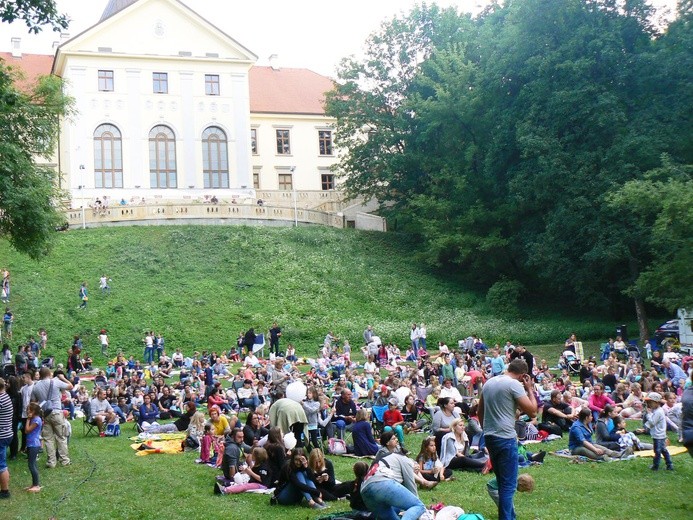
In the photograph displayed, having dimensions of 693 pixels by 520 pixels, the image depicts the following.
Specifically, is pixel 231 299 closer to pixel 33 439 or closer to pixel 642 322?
pixel 642 322

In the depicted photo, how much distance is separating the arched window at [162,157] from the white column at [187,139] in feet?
1.55

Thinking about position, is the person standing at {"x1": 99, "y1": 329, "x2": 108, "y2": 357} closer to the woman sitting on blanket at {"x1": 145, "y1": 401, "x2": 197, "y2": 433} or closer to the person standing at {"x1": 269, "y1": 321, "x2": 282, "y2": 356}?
the person standing at {"x1": 269, "y1": 321, "x2": 282, "y2": 356}

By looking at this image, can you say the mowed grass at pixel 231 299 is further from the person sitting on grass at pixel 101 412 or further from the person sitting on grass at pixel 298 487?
the person sitting on grass at pixel 298 487

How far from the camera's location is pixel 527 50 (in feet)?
131

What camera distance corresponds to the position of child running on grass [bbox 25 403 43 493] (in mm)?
12977

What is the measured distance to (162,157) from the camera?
5488 cm

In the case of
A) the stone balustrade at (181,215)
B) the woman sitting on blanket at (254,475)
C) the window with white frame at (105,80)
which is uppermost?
the window with white frame at (105,80)

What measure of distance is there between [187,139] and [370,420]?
40470 millimetres

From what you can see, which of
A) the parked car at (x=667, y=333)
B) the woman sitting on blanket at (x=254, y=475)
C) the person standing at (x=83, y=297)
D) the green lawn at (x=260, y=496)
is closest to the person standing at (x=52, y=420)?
the green lawn at (x=260, y=496)

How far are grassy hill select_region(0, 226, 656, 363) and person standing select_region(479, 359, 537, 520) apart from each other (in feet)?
88.5

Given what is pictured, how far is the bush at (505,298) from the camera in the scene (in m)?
41.7

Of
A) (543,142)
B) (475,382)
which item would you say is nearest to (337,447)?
(475,382)

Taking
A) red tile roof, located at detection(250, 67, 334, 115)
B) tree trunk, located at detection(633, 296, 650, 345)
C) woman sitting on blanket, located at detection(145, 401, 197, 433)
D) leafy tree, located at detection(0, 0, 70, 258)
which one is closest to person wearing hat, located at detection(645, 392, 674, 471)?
woman sitting on blanket, located at detection(145, 401, 197, 433)

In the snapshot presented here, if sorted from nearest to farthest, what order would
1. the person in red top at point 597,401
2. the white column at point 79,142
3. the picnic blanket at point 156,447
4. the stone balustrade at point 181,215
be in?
the picnic blanket at point 156,447 < the person in red top at point 597,401 < the stone balustrade at point 181,215 < the white column at point 79,142
